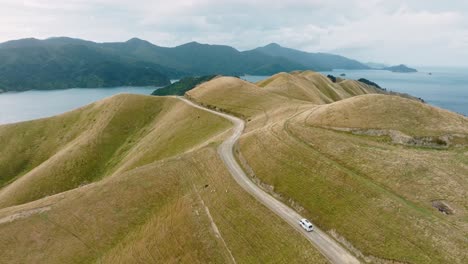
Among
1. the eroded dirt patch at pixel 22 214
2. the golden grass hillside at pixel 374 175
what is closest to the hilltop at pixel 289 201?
the golden grass hillside at pixel 374 175

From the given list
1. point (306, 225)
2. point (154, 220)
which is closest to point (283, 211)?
point (306, 225)

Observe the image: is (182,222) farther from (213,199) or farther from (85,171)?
(85,171)

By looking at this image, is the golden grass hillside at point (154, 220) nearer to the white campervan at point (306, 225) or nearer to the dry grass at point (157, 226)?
the dry grass at point (157, 226)

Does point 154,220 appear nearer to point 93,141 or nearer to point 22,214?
point 22,214

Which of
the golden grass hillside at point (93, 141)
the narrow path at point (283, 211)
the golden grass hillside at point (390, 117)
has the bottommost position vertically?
the golden grass hillside at point (93, 141)

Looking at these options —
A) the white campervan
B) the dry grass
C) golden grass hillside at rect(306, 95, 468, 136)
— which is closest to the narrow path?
the white campervan

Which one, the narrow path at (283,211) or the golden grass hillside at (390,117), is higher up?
the golden grass hillside at (390,117)

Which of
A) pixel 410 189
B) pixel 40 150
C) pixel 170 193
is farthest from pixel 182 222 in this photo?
pixel 40 150
